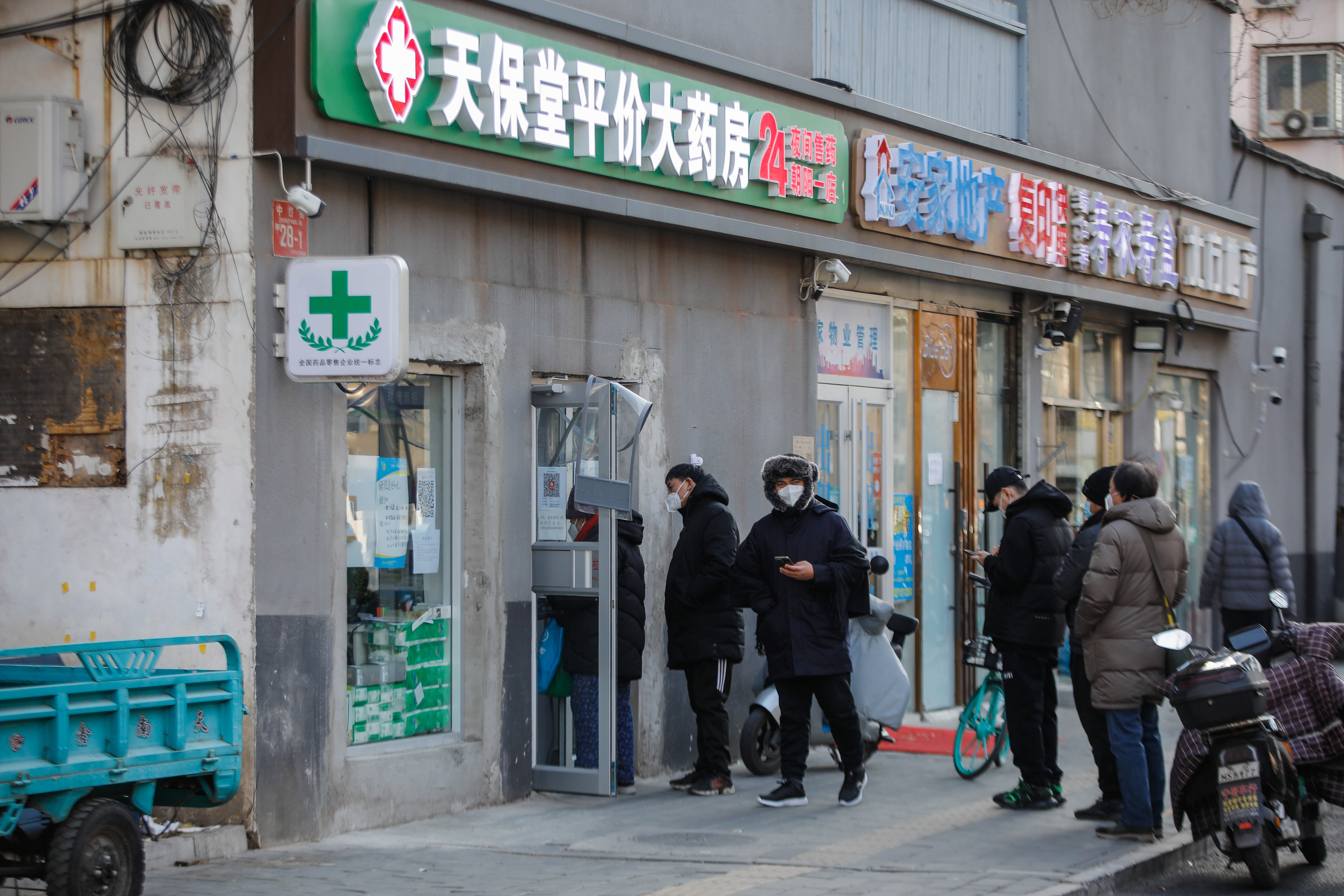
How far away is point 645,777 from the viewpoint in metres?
10.1

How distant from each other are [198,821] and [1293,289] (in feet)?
52.5

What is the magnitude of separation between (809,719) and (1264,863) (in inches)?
110

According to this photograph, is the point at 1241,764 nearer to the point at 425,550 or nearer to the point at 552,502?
the point at 552,502

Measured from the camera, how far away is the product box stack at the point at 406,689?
8508mm

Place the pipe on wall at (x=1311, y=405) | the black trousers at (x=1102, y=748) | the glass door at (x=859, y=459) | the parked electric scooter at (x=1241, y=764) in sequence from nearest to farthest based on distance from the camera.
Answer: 1. the parked electric scooter at (x=1241, y=764)
2. the black trousers at (x=1102, y=748)
3. the glass door at (x=859, y=459)
4. the pipe on wall at (x=1311, y=405)

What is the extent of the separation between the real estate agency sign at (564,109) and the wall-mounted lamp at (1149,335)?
5.79 metres

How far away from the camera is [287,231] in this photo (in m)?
7.80

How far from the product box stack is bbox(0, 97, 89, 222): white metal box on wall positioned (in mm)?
2798

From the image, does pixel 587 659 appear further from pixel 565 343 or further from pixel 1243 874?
pixel 1243 874

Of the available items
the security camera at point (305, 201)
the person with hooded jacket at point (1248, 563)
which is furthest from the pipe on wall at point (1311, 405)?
the security camera at point (305, 201)

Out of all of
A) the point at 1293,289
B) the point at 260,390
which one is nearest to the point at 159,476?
the point at 260,390

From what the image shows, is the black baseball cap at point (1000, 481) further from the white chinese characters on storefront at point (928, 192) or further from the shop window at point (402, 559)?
the shop window at point (402, 559)

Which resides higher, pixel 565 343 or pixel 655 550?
pixel 565 343

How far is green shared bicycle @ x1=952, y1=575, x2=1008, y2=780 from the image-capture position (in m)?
9.90
